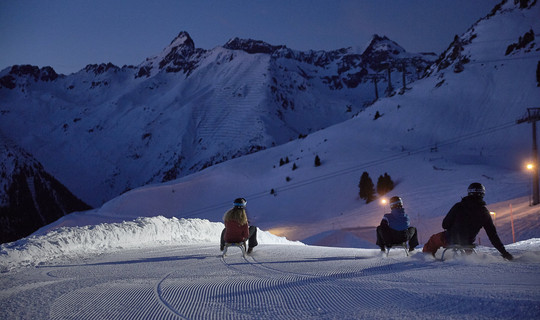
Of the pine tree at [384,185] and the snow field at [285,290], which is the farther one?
the pine tree at [384,185]

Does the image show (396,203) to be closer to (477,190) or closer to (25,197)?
(477,190)

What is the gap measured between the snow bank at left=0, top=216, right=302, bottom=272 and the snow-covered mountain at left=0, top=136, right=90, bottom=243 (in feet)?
364

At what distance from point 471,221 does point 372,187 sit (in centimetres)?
4334

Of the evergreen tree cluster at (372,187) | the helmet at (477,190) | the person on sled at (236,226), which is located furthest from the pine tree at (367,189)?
the helmet at (477,190)

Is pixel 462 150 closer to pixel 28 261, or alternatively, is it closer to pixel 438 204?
pixel 438 204

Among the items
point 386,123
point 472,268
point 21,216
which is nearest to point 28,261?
point 472,268

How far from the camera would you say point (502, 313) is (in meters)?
4.05

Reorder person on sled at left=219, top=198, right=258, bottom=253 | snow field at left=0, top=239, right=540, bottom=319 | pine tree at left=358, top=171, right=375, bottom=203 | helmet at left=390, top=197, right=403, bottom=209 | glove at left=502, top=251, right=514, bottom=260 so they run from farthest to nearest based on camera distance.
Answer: pine tree at left=358, top=171, right=375, bottom=203 < person on sled at left=219, top=198, right=258, bottom=253 < helmet at left=390, top=197, right=403, bottom=209 < glove at left=502, top=251, right=514, bottom=260 < snow field at left=0, top=239, right=540, bottom=319

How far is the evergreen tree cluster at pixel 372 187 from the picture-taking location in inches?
1962

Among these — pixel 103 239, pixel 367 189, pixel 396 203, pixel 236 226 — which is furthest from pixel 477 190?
pixel 367 189

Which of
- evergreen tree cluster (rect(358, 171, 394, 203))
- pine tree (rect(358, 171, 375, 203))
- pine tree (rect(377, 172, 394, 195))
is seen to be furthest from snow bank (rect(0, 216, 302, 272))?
pine tree (rect(377, 172, 394, 195))

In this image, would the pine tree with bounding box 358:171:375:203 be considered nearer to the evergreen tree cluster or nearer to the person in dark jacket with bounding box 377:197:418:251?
the evergreen tree cluster

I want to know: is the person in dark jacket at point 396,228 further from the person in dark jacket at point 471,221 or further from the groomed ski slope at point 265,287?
the person in dark jacket at point 471,221

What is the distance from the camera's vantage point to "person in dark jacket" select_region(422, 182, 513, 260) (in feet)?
24.7
